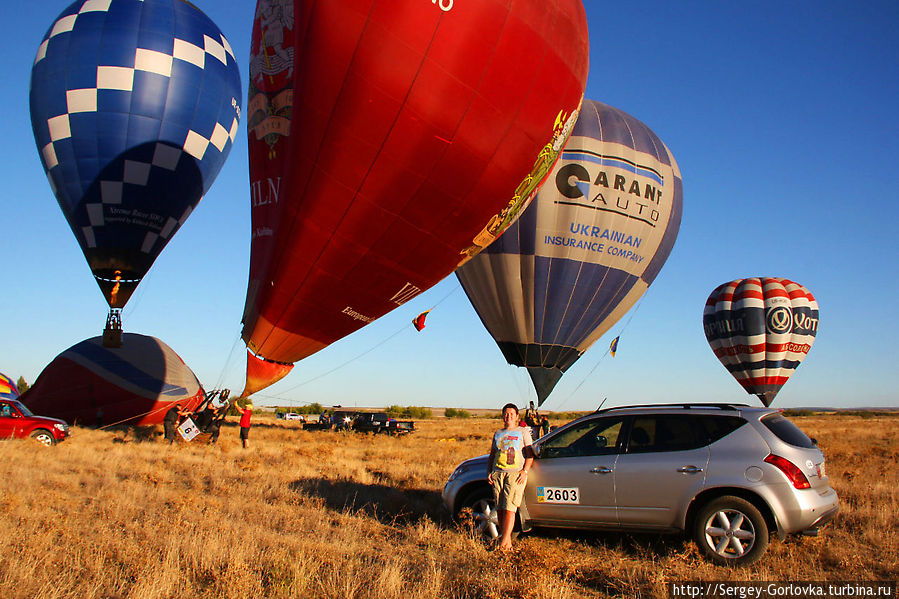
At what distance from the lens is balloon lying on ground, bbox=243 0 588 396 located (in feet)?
27.3

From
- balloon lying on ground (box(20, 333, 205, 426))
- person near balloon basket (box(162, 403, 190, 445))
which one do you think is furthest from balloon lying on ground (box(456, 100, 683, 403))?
balloon lying on ground (box(20, 333, 205, 426))

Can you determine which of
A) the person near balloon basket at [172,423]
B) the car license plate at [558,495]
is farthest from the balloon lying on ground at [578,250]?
the car license plate at [558,495]

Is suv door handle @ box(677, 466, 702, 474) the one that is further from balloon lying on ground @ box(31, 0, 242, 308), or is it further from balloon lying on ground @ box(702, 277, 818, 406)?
balloon lying on ground @ box(702, 277, 818, 406)

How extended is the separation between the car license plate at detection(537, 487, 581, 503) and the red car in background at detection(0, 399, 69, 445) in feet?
54.4

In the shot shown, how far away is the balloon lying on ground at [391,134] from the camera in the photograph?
27.3 ft

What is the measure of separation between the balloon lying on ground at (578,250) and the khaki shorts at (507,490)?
13.9 m

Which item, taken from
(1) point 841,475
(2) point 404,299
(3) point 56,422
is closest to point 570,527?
(2) point 404,299

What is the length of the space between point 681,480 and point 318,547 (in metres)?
3.80

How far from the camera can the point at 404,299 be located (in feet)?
37.1

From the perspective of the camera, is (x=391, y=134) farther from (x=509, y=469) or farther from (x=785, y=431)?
(x=785, y=431)

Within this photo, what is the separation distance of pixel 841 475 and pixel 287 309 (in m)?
11.2

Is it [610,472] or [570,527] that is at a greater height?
[610,472]

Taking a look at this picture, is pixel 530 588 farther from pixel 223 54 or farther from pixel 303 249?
pixel 223 54

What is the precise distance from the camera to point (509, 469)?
21.9ft
